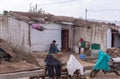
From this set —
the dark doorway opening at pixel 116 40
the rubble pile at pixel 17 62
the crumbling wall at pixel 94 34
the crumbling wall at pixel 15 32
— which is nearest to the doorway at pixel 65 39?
the crumbling wall at pixel 94 34

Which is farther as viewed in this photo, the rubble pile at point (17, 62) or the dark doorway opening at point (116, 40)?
the dark doorway opening at point (116, 40)

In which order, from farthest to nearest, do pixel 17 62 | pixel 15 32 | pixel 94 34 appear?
pixel 94 34 → pixel 15 32 → pixel 17 62

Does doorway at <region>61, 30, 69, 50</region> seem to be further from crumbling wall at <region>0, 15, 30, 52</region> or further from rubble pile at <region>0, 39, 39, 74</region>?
rubble pile at <region>0, 39, 39, 74</region>

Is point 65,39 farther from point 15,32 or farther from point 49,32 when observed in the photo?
point 15,32

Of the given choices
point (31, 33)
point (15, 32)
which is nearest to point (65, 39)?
point (31, 33)

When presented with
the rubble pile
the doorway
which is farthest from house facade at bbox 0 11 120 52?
the rubble pile

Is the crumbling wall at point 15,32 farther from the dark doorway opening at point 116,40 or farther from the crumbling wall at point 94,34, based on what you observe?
the dark doorway opening at point 116,40

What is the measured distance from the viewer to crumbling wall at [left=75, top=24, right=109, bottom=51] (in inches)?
995

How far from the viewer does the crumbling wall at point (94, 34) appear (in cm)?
2528

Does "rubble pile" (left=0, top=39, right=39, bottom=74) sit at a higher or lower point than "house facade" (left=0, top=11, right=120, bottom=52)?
lower

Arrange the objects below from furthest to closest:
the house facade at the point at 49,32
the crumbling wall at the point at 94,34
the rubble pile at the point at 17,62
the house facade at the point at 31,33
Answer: the crumbling wall at the point at 94,34 < the house facade at the point at 49,32 < the house facade at the point at 31,33 < the rubble pile at the point at 17,62

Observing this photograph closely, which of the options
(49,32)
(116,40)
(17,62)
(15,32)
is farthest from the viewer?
(116,40)

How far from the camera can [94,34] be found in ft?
85.7

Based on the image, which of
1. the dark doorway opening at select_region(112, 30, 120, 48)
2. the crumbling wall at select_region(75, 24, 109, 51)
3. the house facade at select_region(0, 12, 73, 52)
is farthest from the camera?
the dark doorway opening at select_region(112, 30, 120, 48)
